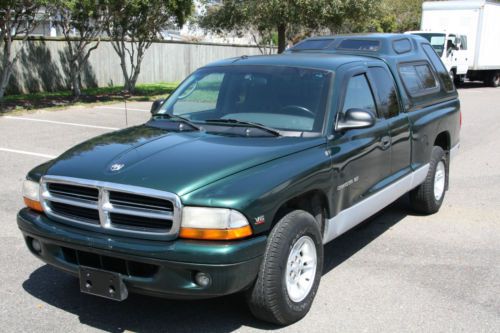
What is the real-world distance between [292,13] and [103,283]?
18435 millimetres

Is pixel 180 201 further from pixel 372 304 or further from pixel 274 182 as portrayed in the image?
pixel 372 304

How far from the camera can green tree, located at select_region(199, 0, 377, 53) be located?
67.5 feet

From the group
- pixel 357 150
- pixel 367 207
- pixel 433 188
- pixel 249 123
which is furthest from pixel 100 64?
pixel 357 150

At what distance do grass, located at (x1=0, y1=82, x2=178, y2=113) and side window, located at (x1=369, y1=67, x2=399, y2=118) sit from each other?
487 inches

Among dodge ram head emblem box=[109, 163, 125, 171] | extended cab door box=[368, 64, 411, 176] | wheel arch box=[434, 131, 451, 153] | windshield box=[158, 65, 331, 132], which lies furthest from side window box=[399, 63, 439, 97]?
dodge ram head emblem box=[109, 163, 125, 171]

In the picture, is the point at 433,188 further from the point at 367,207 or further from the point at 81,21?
the point at 81,21

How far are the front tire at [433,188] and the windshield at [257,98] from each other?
91.2 inches

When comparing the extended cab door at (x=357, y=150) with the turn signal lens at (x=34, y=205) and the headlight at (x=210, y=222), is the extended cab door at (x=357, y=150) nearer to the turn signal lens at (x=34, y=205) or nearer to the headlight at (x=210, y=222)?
the headlight at (x=210, y=222)

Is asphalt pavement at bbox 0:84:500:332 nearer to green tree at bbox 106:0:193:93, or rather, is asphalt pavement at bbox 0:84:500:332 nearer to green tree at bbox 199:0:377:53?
A: green tree at bbox 106:0:193:93

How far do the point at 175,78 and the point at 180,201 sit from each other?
25.2 metres

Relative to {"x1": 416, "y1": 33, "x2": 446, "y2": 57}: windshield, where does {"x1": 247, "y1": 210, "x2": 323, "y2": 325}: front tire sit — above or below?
below

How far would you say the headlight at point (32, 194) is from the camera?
3.94 m

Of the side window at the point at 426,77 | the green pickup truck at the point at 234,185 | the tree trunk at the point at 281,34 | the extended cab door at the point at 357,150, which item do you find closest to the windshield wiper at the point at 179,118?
the green pickup truck at the point at 234,185

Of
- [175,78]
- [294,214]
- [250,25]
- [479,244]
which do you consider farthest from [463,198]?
[175,78]
